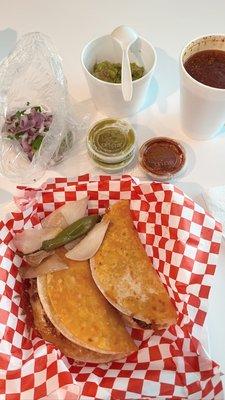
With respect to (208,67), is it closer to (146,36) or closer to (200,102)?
(200,102)

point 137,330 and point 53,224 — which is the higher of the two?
point 53,224

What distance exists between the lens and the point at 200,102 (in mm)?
1446

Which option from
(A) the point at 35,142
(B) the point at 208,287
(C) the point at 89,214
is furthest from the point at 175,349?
(A) the point at 35,142

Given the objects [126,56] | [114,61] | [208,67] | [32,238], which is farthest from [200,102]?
A: [32,238]

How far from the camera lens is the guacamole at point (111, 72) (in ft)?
5.10

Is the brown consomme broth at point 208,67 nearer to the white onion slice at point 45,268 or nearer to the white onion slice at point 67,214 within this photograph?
the white onion slice at point 67,214

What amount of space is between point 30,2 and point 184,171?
0.99 meters

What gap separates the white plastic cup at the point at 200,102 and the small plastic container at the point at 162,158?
91 millimetres

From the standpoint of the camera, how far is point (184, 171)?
153cm

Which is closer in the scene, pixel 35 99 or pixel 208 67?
pixel 208 67

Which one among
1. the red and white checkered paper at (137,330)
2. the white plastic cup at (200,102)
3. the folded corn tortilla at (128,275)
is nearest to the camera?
the red and white checkered paper at (137,330)

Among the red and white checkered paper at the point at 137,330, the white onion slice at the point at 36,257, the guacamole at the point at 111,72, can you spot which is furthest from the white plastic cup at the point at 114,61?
the white onion slice at the point at 36,257

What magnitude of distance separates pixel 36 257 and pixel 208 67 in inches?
30.1

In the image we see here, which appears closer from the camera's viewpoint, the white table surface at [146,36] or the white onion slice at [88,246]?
the white onion slice at [88,246]
